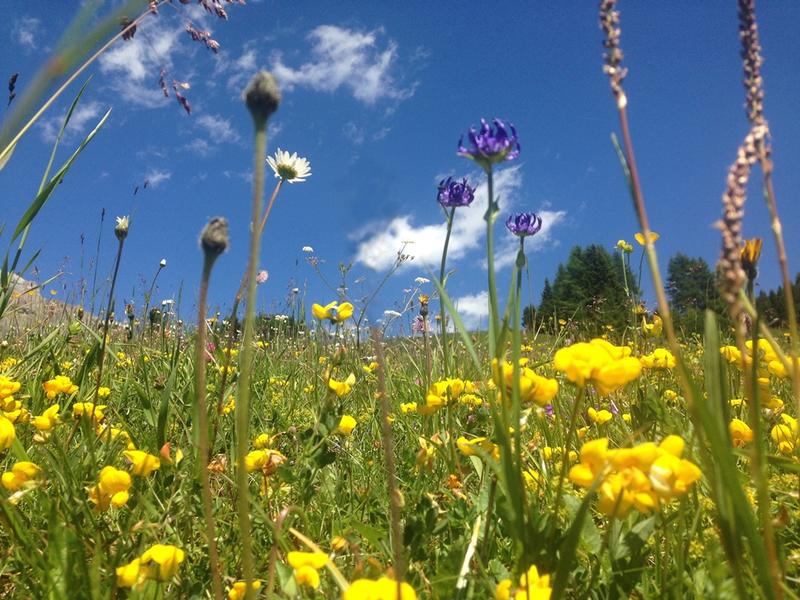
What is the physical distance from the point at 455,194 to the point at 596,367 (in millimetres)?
1448

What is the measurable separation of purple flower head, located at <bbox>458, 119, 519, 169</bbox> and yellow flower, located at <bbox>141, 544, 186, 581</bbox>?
0.92 metres

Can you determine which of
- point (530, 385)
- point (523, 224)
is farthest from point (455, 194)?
point (530, 385)

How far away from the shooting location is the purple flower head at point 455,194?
2.21 m

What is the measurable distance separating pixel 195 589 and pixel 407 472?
98 cm

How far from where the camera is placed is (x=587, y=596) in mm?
1043

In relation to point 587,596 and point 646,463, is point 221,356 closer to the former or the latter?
point 587,596

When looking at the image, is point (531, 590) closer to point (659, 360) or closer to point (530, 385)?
point (530, 385)

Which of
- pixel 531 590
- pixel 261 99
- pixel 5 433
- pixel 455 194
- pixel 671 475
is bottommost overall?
pixel 531 590

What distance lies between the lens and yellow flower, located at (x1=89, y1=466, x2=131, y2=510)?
1095 millimetres

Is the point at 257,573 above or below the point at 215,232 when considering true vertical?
below

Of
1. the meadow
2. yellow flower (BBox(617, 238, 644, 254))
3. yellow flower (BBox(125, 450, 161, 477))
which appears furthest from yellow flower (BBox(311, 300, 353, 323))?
yellow flower (BBox(617, 238, 644, 254))

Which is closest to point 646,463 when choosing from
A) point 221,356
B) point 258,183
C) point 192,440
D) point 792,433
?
point 258,183

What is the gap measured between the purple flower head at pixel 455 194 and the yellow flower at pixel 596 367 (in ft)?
4.63

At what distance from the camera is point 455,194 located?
2.21m
